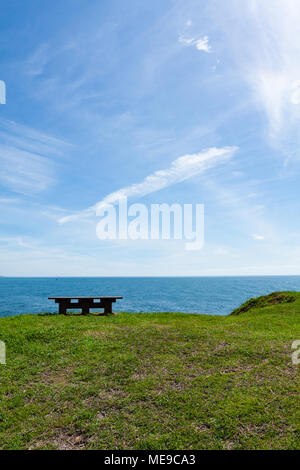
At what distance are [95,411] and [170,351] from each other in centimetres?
363

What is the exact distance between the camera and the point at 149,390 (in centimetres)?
661

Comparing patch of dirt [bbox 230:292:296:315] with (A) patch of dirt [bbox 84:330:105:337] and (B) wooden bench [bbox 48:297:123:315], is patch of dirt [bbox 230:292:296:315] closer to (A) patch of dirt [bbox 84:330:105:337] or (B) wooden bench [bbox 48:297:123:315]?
(B) wooden bench [bbox 48:297:123:315]

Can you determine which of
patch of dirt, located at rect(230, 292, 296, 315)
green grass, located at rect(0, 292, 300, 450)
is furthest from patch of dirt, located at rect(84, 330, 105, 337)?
patch of dirt, located at rect(230, 292, 296, 315)

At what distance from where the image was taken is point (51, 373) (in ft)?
25.2

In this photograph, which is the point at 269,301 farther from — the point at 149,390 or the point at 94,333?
the point at 149,390

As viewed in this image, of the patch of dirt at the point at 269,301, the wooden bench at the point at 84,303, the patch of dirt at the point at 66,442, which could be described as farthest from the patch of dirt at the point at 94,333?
the patch of dirt at the point at 269,301

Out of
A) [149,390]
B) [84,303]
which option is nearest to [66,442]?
[149,390]

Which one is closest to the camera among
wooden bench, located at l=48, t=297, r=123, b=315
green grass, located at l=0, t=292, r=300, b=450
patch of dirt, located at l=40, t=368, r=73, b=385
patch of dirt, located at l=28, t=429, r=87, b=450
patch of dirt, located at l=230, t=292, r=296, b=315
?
patch of dirt, located at l=28, t=429, r=87, b=450

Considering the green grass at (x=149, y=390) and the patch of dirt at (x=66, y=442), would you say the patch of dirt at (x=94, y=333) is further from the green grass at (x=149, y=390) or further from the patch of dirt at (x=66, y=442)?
the patch of dirt at (x=66, y=442)

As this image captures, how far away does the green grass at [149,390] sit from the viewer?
200 inches

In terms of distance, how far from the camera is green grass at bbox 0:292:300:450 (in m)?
5.07

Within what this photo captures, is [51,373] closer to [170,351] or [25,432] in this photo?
[25,432]

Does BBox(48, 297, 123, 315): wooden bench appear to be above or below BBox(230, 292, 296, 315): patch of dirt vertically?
above
